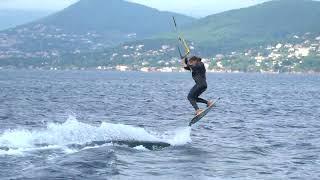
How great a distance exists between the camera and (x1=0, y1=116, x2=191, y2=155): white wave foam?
103 feet

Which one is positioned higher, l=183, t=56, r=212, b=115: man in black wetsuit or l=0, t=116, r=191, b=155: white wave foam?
l=183, t=56, r=212, b=115: man in black wetsuit

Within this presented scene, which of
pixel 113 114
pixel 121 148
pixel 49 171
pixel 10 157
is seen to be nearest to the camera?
pixel 49 171

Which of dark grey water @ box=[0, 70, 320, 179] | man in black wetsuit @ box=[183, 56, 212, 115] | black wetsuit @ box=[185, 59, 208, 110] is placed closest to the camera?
dark grey water @ box=[0, 70, 320, 179]

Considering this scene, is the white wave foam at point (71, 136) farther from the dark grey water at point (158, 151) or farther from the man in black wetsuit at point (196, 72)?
the man in black wetsuit at point (196, 72)

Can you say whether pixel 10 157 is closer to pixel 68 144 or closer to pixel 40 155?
pixel 40 155

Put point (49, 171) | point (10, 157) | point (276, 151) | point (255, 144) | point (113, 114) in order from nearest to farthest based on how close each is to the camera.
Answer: point (49, 171)
point (10, 157)
point (276, 151)
point (255, 144)
point (113, 114)

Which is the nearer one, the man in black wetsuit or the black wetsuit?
the man in black wetsuit

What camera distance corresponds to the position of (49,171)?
23828 mm

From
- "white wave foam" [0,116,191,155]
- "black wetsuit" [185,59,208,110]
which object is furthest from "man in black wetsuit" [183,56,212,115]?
"white wave foam" [0,116,191,155]

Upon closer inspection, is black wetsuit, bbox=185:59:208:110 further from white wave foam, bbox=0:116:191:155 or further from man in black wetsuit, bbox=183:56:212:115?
white wave foam, bbox=0:116:191:155

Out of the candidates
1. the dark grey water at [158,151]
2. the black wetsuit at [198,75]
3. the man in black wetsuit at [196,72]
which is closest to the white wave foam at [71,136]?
the dark grey water at [158,151]

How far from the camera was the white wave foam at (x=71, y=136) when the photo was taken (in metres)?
31.3

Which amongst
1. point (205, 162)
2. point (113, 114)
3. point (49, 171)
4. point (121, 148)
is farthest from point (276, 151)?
point (113, 114)

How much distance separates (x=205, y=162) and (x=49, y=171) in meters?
8.04
